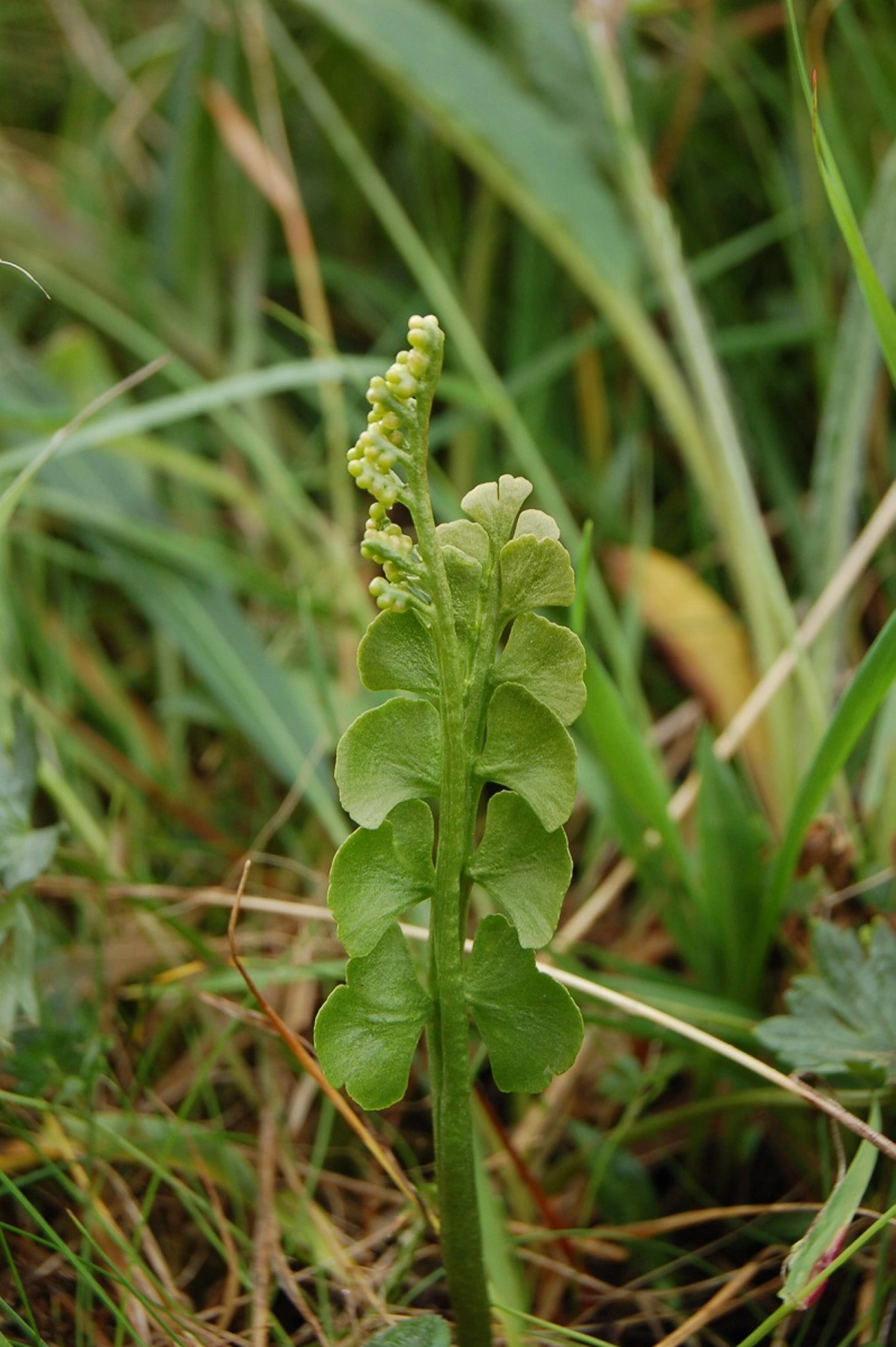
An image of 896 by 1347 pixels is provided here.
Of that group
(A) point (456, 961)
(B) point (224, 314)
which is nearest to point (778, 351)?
(B) point (224, 314)

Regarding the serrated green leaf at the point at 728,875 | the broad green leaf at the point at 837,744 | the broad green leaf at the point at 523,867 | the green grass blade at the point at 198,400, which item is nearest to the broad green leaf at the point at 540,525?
the broad green leaf at the point at 523,867

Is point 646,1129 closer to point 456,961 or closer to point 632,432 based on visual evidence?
point 456,961

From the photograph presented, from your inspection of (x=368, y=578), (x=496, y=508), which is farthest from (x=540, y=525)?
(x=368, y=578)

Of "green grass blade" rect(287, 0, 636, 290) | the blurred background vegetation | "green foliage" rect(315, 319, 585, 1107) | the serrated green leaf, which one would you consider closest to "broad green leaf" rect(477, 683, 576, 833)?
"green foliage" rect(315, 319, 585, 1107)

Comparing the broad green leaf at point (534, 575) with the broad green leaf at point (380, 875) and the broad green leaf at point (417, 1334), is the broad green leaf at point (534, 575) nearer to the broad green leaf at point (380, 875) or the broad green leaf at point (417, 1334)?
the broad green leaf at point (380, 875)

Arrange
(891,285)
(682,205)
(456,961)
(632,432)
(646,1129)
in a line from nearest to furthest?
(456,961) < (646,1129) < (891,285) < (632,432) < (682,205)

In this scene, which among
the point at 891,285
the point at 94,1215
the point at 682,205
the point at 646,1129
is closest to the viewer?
the point at 94,1215
